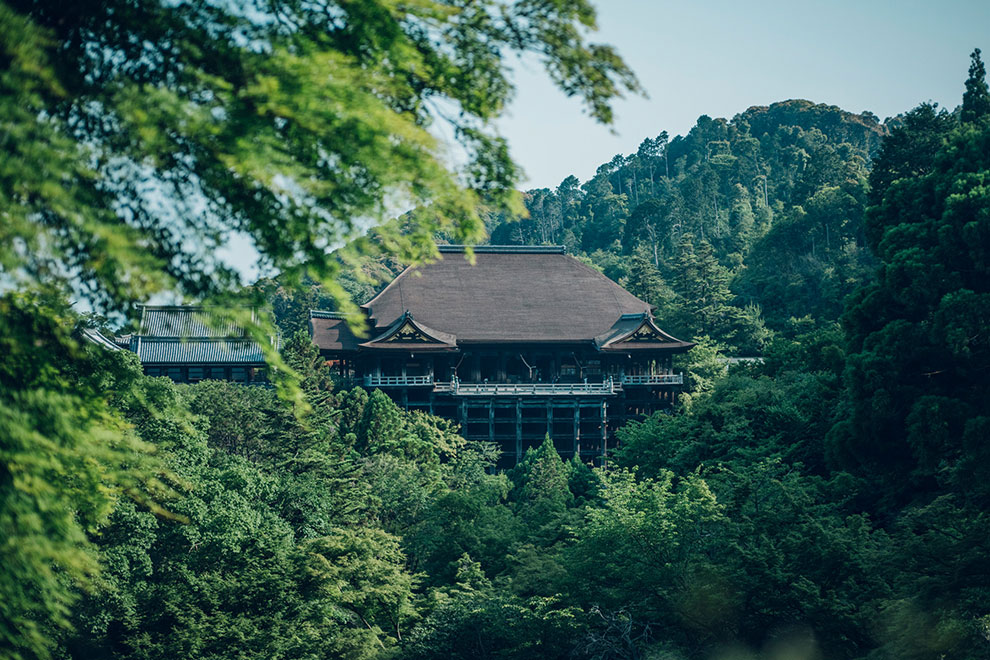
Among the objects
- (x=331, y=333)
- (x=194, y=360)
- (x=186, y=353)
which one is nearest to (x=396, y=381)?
(x=331, y=333)

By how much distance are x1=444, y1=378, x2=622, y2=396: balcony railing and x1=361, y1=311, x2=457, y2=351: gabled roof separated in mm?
1328

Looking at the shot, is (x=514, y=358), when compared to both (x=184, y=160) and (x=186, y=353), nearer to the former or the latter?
(x=186, y=353)

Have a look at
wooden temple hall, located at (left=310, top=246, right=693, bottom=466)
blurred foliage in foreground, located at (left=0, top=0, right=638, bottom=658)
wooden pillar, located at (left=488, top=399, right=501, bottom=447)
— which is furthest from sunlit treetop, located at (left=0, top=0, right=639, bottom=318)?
wooden pillar, located at (left=488, top=399, right=501, bottom=447)

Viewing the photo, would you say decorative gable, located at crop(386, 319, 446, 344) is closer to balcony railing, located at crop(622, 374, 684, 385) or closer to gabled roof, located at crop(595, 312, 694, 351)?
A: gabled roof, located at crop(595, 312, 694, 351)

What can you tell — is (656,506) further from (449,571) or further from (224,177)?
(224,177)

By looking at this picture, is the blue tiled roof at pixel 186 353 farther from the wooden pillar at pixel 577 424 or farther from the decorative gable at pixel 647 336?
the decorative gable at pixel 647 336

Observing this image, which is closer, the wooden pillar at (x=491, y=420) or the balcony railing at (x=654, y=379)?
the balcony railing at (x=654, y=379)

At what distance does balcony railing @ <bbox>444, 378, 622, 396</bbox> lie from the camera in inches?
1308

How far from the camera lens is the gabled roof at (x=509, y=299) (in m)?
35.3

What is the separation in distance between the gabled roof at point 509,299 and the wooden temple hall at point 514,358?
0.24 feet

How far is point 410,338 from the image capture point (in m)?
33.3

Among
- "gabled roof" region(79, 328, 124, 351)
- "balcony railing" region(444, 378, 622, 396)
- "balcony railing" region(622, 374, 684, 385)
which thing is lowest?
"balcony railing" region(444, 378, 622, 396)

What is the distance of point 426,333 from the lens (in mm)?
33375

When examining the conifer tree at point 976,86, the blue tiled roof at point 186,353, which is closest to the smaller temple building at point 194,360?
the blue tiled roof at point 186,353
